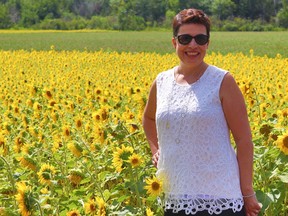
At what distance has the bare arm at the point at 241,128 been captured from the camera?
2.41 meters

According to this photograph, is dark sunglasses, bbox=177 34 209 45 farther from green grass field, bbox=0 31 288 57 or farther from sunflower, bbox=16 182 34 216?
green grass field, bbox=0 31 288 57

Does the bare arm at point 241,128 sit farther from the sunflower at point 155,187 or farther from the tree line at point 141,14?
the tree line at point 141,14

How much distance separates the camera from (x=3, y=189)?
3.53 m

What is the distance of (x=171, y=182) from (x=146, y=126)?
47 cm

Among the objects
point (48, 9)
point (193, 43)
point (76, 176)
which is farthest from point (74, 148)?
point (48, 9)

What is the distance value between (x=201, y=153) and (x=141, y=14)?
9513 cm

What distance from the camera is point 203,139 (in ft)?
8.04

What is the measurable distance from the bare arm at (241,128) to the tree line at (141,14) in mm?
70670

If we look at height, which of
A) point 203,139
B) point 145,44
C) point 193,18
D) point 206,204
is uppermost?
point 193,18

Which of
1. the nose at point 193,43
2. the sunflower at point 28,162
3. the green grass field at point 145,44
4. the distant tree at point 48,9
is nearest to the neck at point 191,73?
the nose at point 193,43

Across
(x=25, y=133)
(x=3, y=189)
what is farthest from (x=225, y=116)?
(x=25, y=133)

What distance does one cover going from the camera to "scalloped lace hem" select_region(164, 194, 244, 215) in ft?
7.91

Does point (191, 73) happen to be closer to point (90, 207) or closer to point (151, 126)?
point (151, 126)

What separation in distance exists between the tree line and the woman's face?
70615 mm
